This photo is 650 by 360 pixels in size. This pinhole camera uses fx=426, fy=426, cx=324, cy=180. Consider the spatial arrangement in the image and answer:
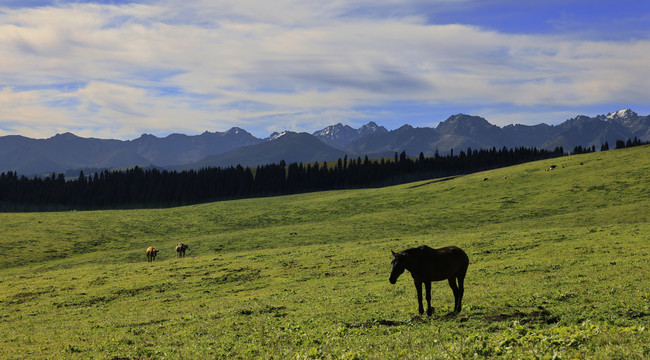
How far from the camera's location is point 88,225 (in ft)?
277

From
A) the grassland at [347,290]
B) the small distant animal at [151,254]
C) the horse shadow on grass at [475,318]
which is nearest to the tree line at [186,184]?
the grassland at [347,290]

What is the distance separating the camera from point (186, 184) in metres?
177

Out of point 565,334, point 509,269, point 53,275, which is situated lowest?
point 53,275

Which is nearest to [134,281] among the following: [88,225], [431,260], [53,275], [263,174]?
[53,275]

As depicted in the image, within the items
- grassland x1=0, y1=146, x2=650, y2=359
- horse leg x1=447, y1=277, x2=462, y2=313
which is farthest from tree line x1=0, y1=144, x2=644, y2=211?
horse leg x1=447, y1=277, x2=462, y2=313

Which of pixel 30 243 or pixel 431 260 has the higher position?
pixel 431 260

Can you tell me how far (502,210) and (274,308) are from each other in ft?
191

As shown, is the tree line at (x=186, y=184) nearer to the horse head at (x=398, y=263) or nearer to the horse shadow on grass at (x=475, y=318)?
the horse shadow on grass at (x=475, y=318)

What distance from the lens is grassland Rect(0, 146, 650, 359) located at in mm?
13953

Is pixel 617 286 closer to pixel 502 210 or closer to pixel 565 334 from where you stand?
pixel 565 334

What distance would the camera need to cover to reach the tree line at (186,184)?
166 metres

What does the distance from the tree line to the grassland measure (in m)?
89.4

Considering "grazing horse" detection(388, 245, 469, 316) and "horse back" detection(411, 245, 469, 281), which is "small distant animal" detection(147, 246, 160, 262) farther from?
"horse back" detection(411, 245, 469, 281)

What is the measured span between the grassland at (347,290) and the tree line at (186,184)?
89373mm
